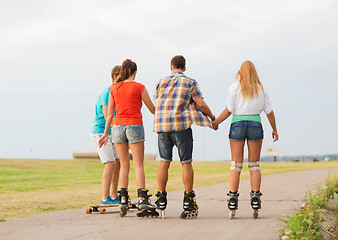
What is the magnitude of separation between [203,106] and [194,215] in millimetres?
1637

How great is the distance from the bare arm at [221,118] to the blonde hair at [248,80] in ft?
1.28

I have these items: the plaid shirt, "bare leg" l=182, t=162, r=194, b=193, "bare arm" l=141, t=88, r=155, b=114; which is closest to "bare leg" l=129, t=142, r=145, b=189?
the plaid shirt

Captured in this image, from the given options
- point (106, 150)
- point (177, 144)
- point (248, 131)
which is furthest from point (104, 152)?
point (248, 131)

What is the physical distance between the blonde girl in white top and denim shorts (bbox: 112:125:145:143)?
54.4 inches

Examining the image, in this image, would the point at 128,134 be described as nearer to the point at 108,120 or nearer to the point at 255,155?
the point at 108,120

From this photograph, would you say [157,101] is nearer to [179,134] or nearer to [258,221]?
[179,134]

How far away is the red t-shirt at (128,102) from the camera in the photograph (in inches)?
278

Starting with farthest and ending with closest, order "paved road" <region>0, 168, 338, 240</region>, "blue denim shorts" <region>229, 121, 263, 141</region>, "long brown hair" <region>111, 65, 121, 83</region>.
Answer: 1. "long brown hair" <region>111, 65, 121, 83</region>
2. "blue denim shorts" <region>229, 121, 263, 141</region>
3. "paved road" <region>0, 168, 338, 240</region>

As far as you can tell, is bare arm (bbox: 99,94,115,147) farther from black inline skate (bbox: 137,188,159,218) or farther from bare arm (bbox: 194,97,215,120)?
bare arm (bbox: 194,97,215,120)

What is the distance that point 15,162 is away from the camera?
34531 mm

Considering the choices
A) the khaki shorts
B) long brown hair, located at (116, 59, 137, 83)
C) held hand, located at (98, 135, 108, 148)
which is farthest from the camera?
the khaki shorts

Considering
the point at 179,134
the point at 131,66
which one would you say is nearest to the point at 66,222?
the point at 179,134

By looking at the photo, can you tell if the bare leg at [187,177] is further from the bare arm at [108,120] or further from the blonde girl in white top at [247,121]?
the bare arm at [108,120]

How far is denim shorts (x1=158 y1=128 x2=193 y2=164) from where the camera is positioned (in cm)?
668
